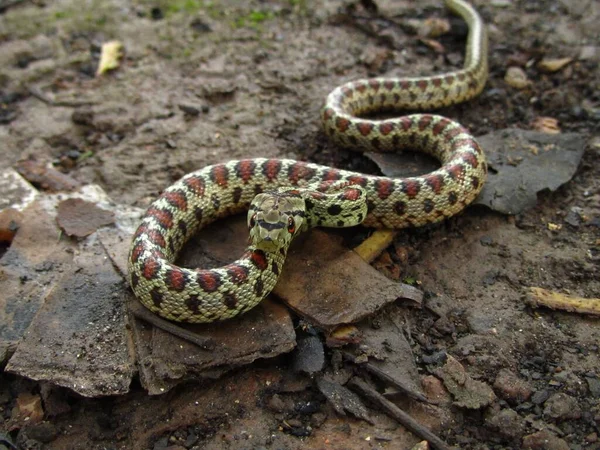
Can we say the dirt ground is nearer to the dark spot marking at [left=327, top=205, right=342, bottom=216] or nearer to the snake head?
the dark spot marking at [left=327, top=205, right=342, bottom=216]

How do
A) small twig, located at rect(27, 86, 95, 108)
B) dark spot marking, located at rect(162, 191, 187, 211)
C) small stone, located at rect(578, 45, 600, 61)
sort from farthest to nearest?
1. small stone, located at rect(578, 45, 600, 61)
2. small twig, located at rect(27, 86, 95, 108)
3. dark spot marking, located at rect(162, 191, 187, 211)

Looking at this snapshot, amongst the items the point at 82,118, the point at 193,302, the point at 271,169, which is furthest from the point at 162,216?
the point at 82,118

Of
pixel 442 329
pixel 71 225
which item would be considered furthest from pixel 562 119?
pixel 71 225

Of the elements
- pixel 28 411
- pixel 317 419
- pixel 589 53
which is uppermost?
pixel 589 53

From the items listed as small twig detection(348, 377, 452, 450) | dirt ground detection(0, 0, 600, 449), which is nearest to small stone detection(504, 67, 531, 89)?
dirt ground detection(0, 0, 600, 449)

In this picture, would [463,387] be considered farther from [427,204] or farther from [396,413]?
[427,204]
